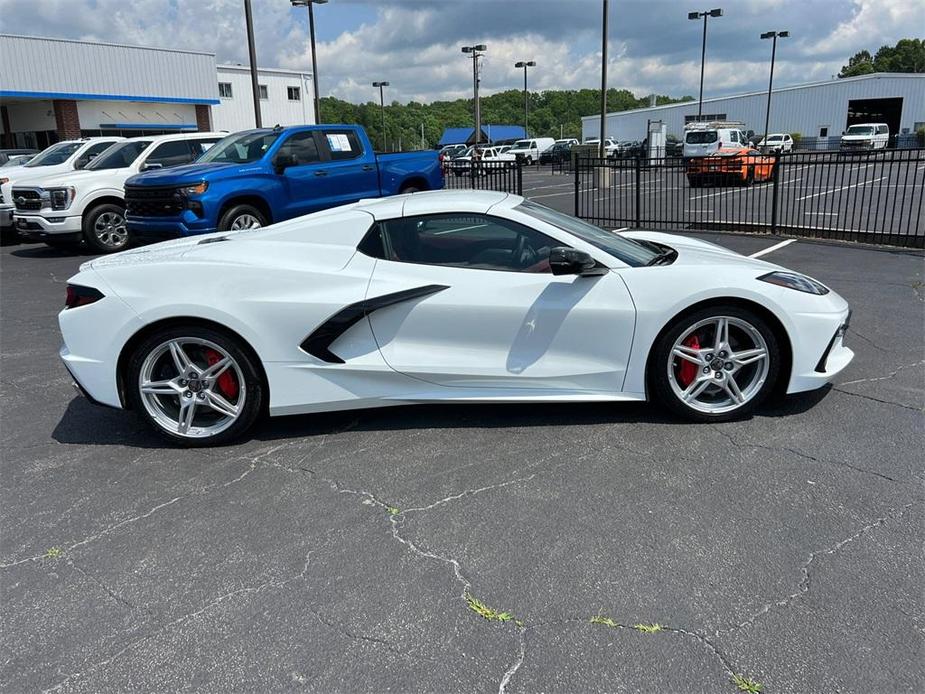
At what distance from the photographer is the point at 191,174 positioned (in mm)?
9875

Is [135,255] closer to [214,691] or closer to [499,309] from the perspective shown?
[499,309]

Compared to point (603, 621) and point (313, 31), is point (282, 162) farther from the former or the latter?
point (313, 31)

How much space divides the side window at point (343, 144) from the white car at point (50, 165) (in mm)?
4654

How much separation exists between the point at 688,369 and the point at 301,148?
27.4ft

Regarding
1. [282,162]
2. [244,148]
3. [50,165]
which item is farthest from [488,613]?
[50,165]

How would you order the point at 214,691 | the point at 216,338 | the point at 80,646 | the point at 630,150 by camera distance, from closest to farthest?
the point at 214,691 < the point at 80,646 < the point at 216,338 < the point at 630,150

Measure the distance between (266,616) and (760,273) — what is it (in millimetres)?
3227

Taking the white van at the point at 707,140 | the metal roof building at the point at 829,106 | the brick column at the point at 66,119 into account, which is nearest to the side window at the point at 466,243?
the white van at the point at 707,140

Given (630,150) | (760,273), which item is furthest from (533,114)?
(760,273)

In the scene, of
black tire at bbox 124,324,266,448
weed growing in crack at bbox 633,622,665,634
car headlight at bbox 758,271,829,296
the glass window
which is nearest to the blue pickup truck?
the glass window

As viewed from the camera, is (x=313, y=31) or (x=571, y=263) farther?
(x=313, y=31)

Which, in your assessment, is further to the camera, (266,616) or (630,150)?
(630,150)

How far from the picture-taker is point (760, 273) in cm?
420

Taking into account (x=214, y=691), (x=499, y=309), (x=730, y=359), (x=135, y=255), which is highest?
(x=135, y=255)
